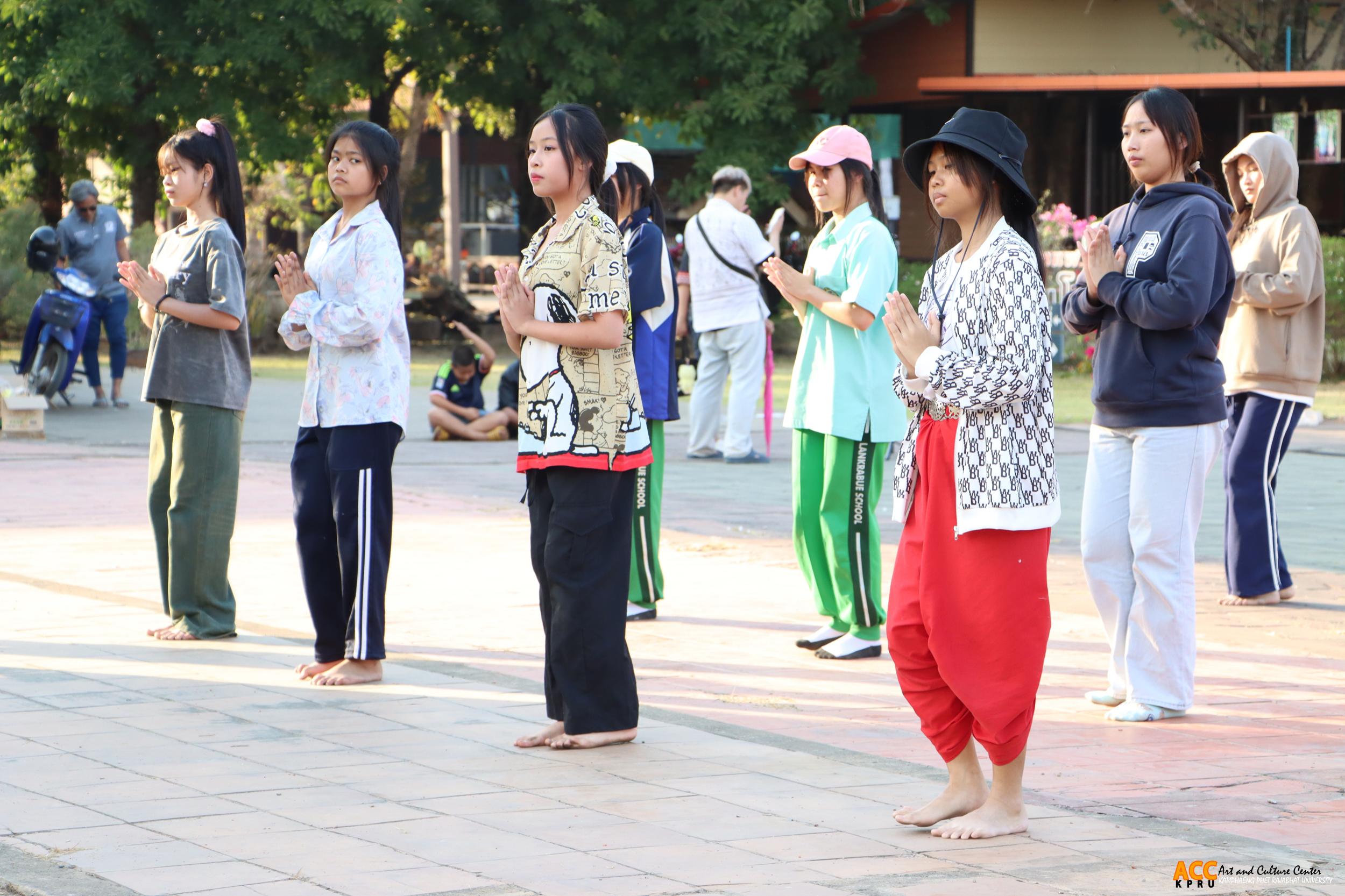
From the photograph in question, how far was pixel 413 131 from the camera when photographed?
33.2m

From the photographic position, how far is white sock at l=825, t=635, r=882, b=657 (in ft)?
22.8

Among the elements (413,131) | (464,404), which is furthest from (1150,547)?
(413,131)

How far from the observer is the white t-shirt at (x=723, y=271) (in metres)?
13.4

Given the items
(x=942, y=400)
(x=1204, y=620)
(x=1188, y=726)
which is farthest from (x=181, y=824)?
(x=1204, y=620)

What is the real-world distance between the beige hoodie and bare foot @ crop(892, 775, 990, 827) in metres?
3.97

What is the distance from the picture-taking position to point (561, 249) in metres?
5.45

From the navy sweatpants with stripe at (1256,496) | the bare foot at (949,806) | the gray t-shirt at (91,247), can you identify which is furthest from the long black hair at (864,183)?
the gray t-shirt at (91,247)

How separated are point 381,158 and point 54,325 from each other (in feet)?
34.5

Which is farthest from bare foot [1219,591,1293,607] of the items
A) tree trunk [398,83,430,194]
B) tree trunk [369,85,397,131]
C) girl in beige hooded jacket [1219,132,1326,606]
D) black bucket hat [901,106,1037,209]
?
tree trunk [398,83,430,194]

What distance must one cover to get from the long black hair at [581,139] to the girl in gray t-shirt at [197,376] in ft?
6.48

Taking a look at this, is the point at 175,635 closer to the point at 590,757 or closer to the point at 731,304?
the point at 590,757

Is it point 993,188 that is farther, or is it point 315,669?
point 315,669

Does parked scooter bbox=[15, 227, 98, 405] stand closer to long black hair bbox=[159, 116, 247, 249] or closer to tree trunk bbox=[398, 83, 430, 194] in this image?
long black hair bbox=[159, 116, 247, 249]

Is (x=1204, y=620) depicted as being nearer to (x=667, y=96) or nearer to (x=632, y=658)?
(x=632, y=658)
